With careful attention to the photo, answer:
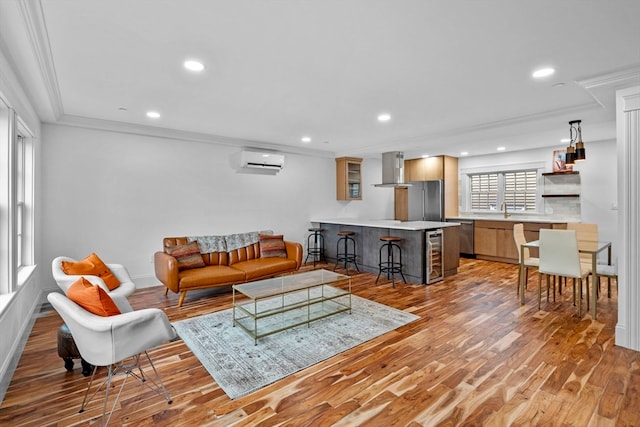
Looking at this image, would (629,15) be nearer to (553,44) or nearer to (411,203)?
(553,44)

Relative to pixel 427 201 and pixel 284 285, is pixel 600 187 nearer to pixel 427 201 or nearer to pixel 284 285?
pixel 427 201

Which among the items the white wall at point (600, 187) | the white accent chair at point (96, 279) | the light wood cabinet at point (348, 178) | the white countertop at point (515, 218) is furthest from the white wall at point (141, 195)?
the white wall at point (600, 187)

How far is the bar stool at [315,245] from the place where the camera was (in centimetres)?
700

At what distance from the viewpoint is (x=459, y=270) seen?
242 inches

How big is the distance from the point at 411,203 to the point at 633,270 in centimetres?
543

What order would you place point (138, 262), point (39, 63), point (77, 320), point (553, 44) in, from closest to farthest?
point (77, 320) → point (553, 44) → point (39, 63) → point (138, 262)

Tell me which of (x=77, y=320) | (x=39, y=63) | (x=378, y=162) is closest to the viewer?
(x=77, y=320)

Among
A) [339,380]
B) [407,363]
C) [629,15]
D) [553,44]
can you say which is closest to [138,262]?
[339,380]

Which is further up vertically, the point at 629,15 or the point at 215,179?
the point at 629,15

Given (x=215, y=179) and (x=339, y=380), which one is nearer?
(x=339, y=380)

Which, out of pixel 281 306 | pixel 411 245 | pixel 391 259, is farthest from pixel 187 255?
pixel 411 245

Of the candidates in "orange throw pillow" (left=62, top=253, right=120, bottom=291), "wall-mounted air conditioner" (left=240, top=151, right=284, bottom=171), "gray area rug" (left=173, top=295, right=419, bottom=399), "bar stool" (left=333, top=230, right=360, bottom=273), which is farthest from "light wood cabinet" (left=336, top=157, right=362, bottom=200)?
"orange throw pillow" (left=62, top=253, right=120, bottom=291)

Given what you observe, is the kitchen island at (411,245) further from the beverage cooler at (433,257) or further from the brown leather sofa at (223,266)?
the brown leather sofa at (223,266)

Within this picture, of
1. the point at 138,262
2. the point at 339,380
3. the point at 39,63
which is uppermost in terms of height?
the point at 39,63
